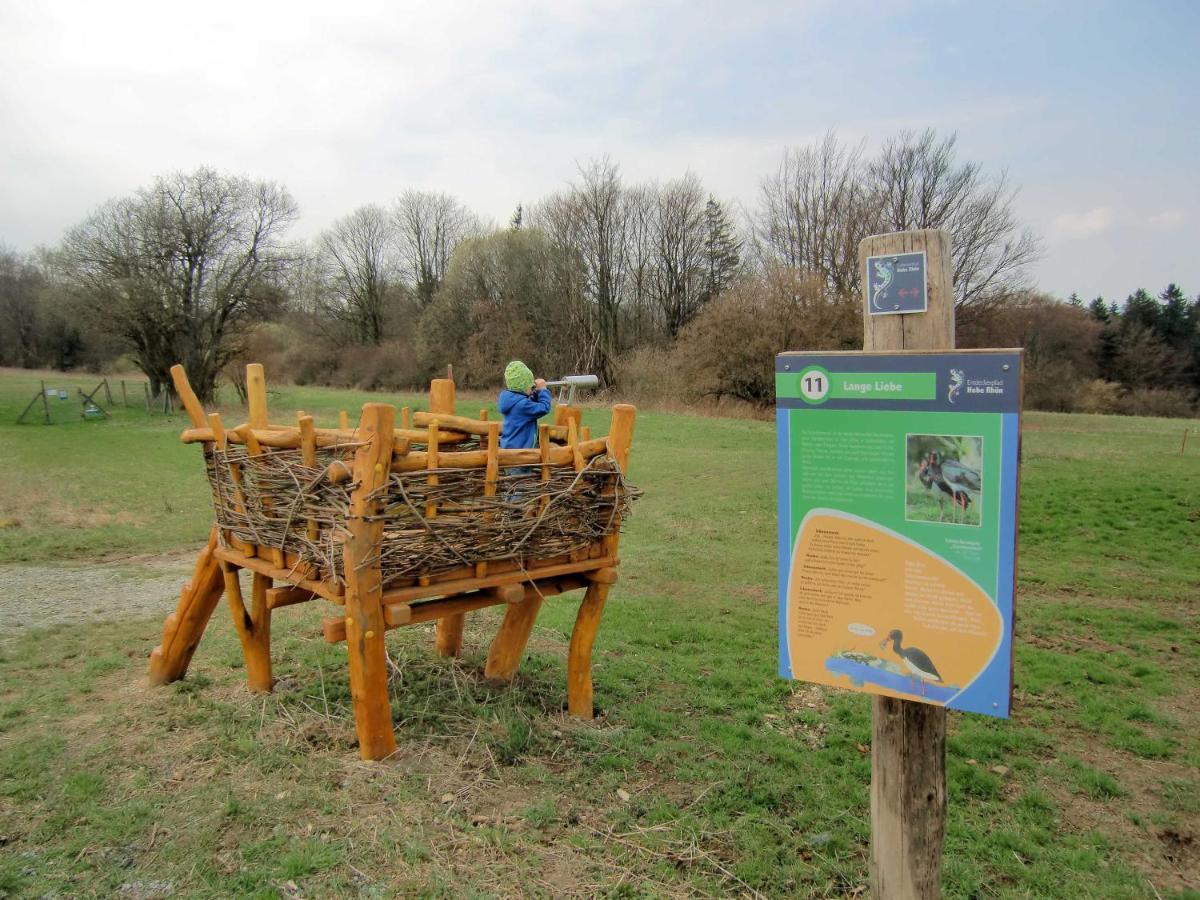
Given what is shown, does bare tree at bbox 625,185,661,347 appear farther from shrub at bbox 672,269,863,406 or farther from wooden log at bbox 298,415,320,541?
wooden log at bbox 298,415,320,541

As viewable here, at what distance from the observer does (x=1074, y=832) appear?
4.22 m

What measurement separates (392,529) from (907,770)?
2.52 metres

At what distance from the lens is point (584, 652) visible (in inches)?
200

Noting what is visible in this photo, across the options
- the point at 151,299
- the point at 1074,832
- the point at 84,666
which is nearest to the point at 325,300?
the point at 151,299

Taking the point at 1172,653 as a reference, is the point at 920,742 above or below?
above

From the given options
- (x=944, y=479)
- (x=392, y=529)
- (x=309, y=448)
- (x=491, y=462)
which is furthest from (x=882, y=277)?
(x=309, y=448)

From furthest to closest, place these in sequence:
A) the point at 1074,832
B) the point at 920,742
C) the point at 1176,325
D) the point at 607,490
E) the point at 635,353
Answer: the point at 1176,325
the point at 635,353
the point at 607,490
the point at 1074,832
the point at 920,742

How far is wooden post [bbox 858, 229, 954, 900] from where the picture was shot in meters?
2.93

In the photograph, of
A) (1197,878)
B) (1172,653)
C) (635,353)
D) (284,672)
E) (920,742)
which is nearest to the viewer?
(920,742)

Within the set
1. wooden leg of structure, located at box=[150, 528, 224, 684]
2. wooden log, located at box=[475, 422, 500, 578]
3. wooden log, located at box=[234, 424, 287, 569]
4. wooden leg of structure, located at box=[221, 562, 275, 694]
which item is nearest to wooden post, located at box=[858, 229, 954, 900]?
wooden log, located at box=[475, 422, 500, 578]

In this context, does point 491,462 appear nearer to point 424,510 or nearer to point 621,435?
point 424,510

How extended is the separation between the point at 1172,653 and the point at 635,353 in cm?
3666

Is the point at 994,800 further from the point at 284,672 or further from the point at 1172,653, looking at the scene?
the point at 284,672

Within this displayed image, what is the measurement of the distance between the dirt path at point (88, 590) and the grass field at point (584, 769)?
0.40 metres
